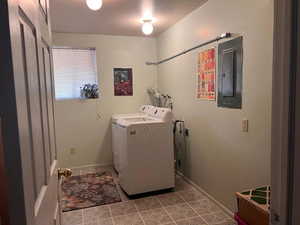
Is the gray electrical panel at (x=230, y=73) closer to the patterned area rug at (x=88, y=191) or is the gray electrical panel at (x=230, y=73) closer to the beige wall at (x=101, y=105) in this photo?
the patterned area rug at (x=88, y=191)

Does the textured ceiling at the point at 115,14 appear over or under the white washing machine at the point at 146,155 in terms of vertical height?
over

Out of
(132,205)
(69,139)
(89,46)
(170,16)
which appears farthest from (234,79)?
(69,139)

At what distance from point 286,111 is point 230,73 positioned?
1724mm

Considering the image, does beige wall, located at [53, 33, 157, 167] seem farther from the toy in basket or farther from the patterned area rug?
the toy in basket

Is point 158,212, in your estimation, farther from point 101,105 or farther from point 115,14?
point 115,14

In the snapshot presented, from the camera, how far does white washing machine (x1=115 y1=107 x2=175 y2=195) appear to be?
2.78 metres

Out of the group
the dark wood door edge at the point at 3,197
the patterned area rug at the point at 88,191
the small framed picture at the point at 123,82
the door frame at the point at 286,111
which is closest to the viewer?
the dark wood door edge at the point at 3,197

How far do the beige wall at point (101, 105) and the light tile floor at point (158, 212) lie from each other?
4.71 feet

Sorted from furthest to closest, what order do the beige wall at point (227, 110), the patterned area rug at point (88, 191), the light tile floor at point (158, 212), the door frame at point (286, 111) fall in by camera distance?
the patterned area rug at point (88, 191) < the light tile floor at point (158, 212) < the beige wall at point (227, 110) < the door frame at point (286, 111)

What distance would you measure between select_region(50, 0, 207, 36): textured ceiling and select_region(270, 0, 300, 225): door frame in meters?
2.20

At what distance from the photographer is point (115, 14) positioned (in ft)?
9.67

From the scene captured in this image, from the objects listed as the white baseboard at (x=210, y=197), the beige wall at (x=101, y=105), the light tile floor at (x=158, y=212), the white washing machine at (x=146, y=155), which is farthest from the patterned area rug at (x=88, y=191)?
the white baseboard at (x=210, y=197)

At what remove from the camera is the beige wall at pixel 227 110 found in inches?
73.9

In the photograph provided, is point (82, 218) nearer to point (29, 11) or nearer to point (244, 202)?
point (244, 202)
